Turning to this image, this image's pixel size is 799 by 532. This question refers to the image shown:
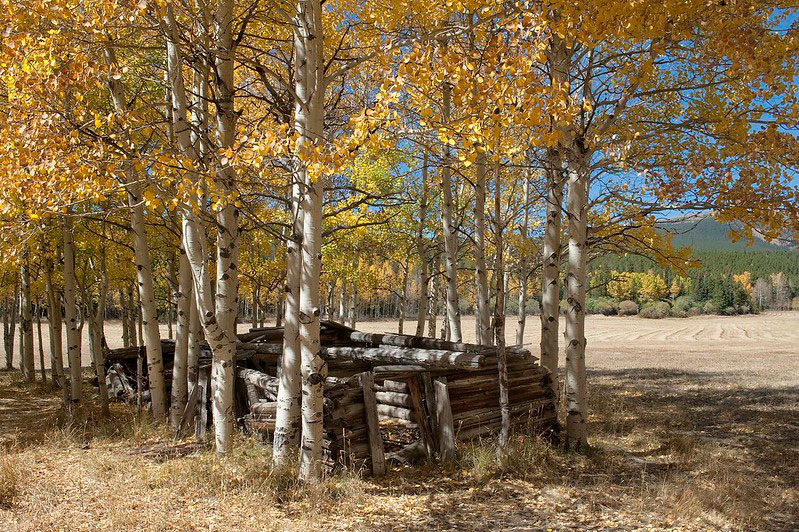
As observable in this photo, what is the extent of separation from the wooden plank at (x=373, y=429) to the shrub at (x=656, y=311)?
10749cm

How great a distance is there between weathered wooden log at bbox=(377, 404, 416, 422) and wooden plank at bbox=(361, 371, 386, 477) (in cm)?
78

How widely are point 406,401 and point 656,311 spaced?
107m

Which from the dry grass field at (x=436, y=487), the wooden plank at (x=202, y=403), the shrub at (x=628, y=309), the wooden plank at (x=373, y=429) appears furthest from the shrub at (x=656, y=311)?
the wooden plank at (x=373, y=429)

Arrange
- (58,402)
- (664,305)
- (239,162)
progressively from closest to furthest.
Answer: (239,162) < (58,402) < (664,305)

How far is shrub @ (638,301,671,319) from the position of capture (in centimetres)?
10412

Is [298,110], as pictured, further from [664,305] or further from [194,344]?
[664,305]

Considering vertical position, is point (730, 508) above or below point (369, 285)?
below

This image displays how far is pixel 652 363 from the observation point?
2512 cm

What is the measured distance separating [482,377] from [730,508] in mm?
3562

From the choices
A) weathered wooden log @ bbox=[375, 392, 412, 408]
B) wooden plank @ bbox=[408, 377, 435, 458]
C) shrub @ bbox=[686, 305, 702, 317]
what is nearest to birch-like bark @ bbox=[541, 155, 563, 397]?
wooden plank @ bbox=[408, 377, 435, 458]

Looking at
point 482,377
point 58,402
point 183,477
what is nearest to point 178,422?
point 183,477

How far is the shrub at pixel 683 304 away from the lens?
360 ft

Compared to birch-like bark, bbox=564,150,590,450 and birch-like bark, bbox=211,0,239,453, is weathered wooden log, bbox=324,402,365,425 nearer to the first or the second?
birch-like bark, bbox=211,0,239,453

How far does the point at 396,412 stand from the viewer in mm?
8195
